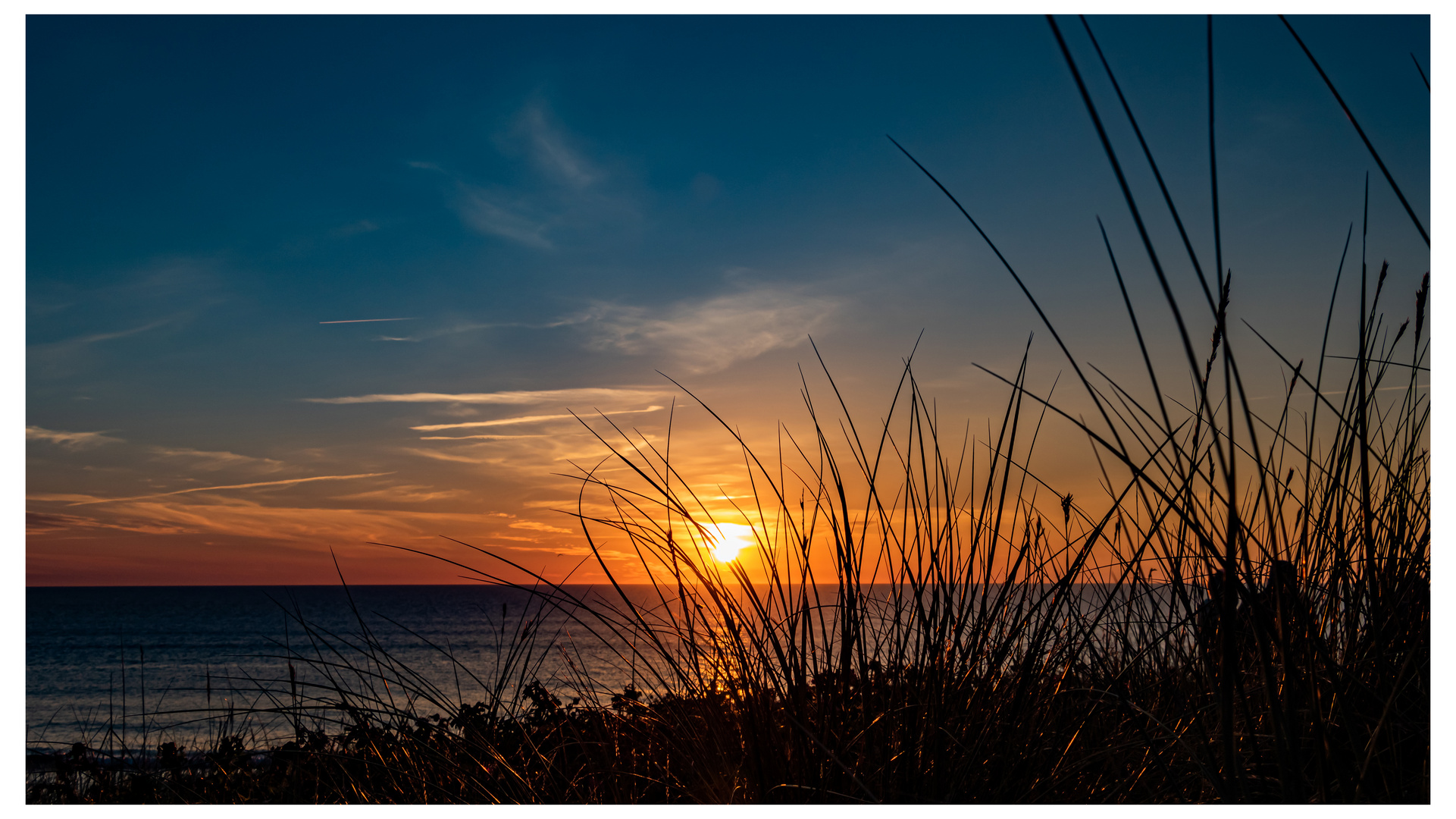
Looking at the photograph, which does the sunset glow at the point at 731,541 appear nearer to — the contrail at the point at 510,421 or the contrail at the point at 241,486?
the contrail at the point at 510,421

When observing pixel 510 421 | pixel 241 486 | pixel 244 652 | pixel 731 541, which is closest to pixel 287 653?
pixel 241 486

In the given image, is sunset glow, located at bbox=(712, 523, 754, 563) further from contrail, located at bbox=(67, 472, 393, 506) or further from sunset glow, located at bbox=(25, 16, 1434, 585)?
contrail, located at bbox=(67, 472, 393, 506)

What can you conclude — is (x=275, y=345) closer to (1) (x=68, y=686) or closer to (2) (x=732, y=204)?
(2) (x=732, y=204)

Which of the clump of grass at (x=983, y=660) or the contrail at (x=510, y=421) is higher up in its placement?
the contrail at (x=510, y=421)

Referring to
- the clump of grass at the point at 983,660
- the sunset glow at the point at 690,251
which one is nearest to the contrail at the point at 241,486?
the sunset glow at the point at 690,251

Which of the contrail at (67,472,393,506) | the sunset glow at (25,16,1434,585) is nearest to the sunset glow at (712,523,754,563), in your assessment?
Answer: the sunset glow at (25,16,1434,585)

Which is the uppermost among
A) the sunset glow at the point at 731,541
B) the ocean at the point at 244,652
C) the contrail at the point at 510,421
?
the contrail at the point at 510,421

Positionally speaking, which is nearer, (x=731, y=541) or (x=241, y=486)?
(x=731, y=541)

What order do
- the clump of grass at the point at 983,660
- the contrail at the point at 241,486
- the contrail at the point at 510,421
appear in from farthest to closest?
the contrail at the point at 241,486, the contrail at the point at 510,421, the clump of grass at the point at 983,660

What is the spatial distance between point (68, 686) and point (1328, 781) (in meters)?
33.3

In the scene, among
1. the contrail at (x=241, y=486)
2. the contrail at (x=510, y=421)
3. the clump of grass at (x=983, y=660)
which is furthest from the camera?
the contrail at (x=241, y=486)

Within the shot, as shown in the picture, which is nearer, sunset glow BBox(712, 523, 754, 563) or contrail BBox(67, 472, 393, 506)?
sunset glow BBox(712, 523, 754, 563)

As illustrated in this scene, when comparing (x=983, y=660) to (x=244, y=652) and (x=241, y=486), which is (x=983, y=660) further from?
(x=244, y=652)

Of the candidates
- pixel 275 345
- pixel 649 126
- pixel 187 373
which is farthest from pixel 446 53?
pixel 187 373
